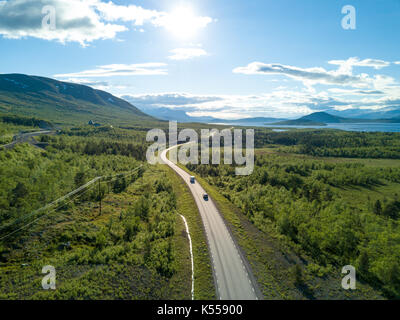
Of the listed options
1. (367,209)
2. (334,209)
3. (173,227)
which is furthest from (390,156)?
(173,227)

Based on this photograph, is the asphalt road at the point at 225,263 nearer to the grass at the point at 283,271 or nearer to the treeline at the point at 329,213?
the grass at the point at 283,271

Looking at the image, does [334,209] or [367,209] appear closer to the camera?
[334,209]

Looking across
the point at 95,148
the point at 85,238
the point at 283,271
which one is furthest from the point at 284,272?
the point at 95,148

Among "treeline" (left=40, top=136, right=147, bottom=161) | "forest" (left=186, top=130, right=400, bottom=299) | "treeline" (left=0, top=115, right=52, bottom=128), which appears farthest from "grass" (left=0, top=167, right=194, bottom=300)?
"treeline" (left=0, top=115, right=52, bottom=128)

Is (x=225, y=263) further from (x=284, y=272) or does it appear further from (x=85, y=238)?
(x=85, y=238)

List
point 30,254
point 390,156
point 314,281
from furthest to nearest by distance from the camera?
point 390,156, point 30,254, point 314,281

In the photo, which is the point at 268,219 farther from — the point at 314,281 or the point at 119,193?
the point at 119,193

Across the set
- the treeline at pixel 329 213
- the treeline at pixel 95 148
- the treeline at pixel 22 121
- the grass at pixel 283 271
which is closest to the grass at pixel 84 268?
the grass at pixel 283 271
